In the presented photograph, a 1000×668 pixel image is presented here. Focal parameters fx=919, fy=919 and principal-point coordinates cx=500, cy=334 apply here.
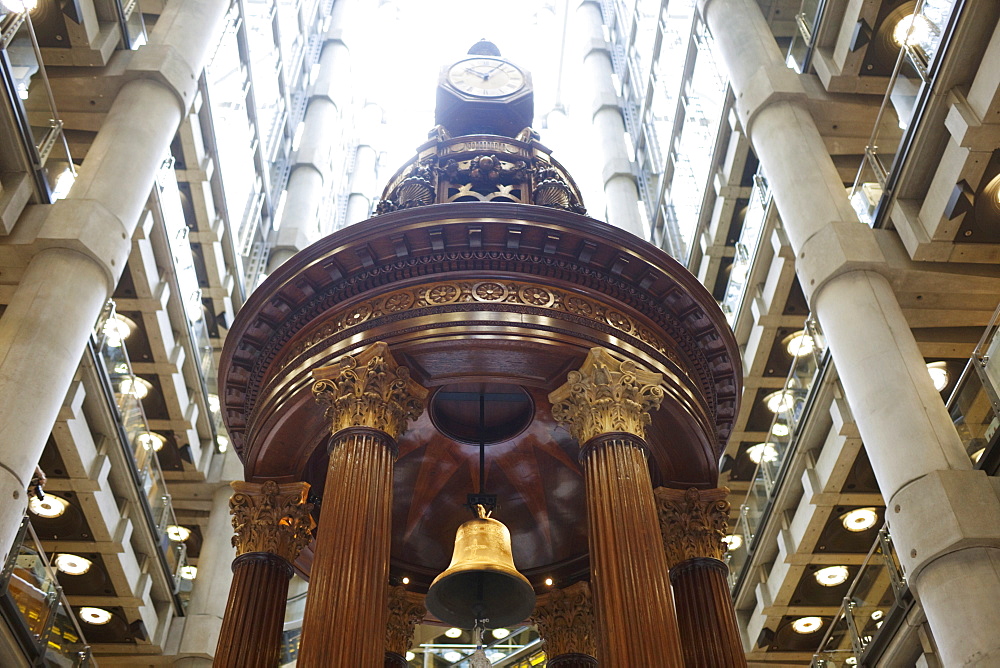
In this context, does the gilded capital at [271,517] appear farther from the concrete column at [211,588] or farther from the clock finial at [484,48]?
the concrete column at [211,588]

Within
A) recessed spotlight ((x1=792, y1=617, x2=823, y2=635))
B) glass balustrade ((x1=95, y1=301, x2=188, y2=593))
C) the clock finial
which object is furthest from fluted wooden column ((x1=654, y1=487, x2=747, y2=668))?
recessed spotlight ((x1=792, y1=617, x2=823, y2=635))

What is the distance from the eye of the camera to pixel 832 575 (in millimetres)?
22094

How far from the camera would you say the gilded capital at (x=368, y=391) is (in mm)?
8500

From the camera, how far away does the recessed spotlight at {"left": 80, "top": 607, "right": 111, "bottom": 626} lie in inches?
885

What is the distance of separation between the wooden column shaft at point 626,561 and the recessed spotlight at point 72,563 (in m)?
17.1

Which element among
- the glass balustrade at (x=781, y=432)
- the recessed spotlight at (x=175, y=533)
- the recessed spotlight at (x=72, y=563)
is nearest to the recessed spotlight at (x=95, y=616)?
the recessed spotlight at (x=72, y=563)

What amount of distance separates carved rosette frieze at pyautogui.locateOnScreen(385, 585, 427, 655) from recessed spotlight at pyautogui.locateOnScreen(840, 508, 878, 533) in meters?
12.8

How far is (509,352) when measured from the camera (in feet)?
29.2

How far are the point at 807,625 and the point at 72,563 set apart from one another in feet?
58.7

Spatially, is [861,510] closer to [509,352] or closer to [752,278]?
[752,278]

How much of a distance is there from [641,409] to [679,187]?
886 inches

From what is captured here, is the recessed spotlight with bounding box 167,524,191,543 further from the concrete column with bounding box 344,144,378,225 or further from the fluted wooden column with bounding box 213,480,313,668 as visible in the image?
the concrete column with bounding box 344,144,378,225

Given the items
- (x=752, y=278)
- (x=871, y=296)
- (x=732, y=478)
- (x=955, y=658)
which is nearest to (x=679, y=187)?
(x=752, y=278)

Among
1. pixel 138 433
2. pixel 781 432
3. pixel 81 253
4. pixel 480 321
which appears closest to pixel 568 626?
pixel 480 321
